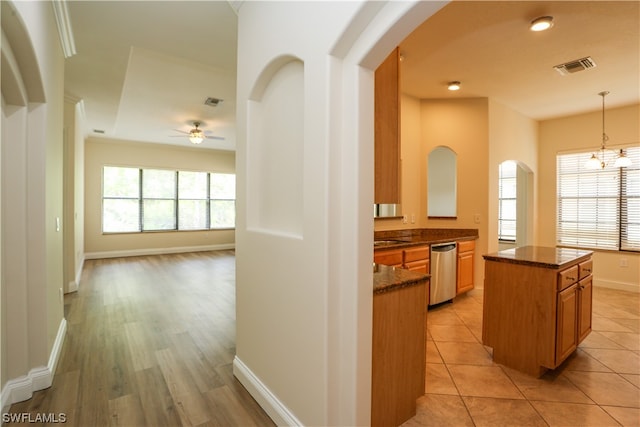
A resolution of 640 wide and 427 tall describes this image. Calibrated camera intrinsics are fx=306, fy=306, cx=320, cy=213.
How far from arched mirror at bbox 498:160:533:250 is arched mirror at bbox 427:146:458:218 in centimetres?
147

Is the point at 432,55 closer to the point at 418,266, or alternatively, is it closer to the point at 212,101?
the point at 418,266

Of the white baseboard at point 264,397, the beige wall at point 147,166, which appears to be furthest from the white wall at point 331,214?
the beige wall at point 147,166

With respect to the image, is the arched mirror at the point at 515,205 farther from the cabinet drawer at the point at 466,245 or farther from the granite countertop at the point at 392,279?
the granite countertop at the point at 392,279

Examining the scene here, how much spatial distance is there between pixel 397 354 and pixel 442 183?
3753 mm

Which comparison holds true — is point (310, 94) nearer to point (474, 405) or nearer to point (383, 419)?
point (383, 419)

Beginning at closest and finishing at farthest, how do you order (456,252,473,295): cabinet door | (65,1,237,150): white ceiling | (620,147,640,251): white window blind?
(65,1,237,150): white ceiling → (456,252,473,295): cabinet door → (620,147,640,251): white window blind

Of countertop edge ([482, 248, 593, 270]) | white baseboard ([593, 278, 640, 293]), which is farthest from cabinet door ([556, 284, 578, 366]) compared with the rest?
white baseboard ([593, 278, 640, 293])

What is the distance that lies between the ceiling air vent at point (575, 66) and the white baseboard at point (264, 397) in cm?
444

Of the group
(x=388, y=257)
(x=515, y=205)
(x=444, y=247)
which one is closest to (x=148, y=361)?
(x=388, y=257)

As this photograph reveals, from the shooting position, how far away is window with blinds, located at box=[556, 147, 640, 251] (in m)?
4.84

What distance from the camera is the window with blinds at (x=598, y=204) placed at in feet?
15.9

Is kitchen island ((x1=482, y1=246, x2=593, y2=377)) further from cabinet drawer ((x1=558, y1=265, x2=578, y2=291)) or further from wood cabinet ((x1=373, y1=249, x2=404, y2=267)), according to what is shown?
wood cabinet ((x1=373, y1=249, x2=404, y2=267))

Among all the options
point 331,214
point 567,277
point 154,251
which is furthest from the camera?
point 154,251

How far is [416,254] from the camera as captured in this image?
3.75 metres
